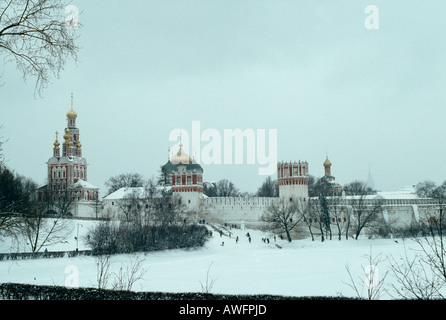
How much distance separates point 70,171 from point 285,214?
32.8 metres

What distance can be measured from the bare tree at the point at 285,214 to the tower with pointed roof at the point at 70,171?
26041 millimetres

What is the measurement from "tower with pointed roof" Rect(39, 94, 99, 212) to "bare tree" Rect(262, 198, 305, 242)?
26.0 m

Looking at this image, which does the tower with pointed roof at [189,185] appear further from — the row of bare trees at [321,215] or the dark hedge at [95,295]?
the dark hedge at [95,295]

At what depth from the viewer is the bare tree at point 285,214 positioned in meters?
58.8

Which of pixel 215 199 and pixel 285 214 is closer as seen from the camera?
pixel 285 214

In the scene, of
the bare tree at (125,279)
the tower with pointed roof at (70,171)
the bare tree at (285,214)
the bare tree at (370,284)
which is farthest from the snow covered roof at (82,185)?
the bare tree at (370,284)

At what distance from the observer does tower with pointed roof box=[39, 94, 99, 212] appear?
7038cm

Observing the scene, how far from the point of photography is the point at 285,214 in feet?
210

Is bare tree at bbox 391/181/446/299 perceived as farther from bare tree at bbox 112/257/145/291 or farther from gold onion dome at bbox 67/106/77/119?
gold onion dome at bbox 67/106/77/119

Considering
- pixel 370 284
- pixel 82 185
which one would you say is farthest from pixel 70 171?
pixel 370 284

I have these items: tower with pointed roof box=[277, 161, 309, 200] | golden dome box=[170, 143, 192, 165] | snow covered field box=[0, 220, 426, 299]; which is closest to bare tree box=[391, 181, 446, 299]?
snow covered field box=[0, 220, 426, 299]

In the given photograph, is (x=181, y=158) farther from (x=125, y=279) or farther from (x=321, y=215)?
(x=125, y=279)

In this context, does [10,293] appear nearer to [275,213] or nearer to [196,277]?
[196,277]
